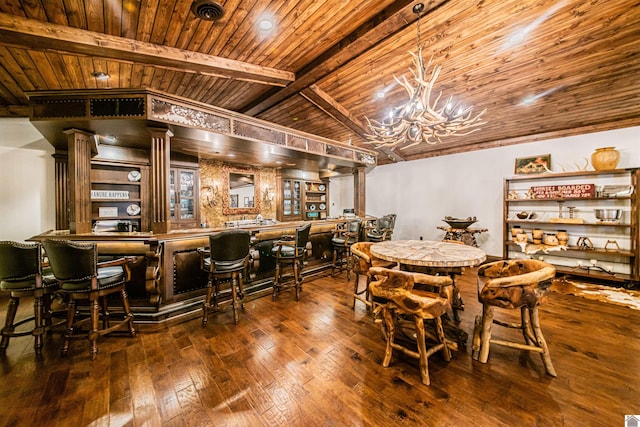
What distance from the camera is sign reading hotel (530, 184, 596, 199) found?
13.7 feet

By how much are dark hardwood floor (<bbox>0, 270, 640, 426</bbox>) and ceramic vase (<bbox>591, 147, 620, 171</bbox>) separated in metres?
2.85

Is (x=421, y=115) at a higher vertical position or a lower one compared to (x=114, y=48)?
lower

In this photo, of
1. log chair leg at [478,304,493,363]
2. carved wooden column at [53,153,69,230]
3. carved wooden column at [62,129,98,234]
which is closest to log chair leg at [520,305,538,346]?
log chair leg at [478,304,493,363]

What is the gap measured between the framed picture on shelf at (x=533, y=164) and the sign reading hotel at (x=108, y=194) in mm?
8265

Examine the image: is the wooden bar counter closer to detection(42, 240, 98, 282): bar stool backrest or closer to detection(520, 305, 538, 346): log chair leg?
detection(42, 240, 98, 282): bar stool backrest

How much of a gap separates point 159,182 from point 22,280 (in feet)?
4.88

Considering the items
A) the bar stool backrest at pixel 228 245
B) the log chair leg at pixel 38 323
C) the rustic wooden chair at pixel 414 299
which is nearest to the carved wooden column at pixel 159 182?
the bar stool backrest at pixel 228 245

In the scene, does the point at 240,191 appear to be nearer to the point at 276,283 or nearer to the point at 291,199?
the point at 291,199

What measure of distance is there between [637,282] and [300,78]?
6391 mm

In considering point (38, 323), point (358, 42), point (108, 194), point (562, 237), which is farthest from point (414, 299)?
point (108, 194)

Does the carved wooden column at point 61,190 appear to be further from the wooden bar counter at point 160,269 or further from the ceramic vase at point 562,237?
the ceramic vase at point 562,237

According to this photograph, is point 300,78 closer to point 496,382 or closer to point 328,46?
point 328,46

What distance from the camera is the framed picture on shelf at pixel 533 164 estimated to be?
15.5 ft

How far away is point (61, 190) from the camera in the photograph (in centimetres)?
403
